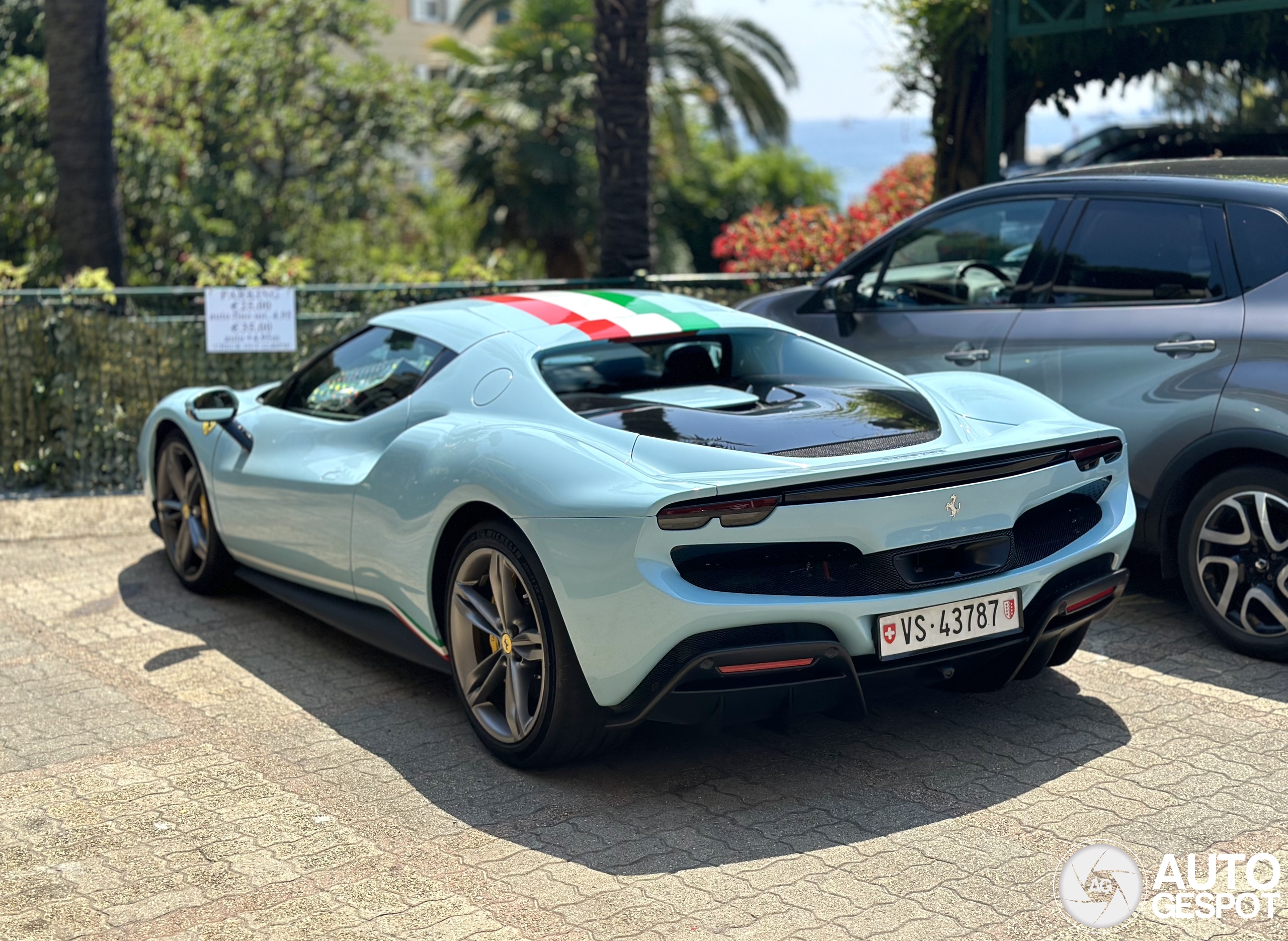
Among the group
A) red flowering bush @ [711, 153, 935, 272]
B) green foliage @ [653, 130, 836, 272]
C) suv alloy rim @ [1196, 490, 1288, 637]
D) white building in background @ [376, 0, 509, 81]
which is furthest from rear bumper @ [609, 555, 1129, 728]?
white building in background @ [376, 0, 509, 81]

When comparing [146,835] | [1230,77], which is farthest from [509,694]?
[1230,77]

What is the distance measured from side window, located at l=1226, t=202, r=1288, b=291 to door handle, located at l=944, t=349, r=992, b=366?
1.17 metres

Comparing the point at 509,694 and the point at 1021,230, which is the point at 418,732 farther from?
the point at 1021,230

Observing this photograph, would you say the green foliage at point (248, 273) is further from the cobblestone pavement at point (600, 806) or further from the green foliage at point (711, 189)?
the green foliage at point (711, 189)

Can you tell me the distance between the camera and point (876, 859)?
371 centimetres

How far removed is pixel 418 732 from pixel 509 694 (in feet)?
1.91

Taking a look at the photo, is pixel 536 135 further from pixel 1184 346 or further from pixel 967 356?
pixel 1184 346

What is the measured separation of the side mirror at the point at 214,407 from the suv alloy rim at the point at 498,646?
79.5 inches

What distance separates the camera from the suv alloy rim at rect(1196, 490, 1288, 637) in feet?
16.5

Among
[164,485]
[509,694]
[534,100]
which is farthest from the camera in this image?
[534,100]

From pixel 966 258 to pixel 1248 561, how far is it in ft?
6.66

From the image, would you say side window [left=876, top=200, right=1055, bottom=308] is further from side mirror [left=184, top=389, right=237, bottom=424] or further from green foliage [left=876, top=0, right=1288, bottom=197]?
green foliage [left=876, top=0, right=1288, bottom=197]
